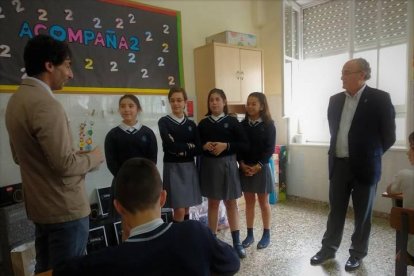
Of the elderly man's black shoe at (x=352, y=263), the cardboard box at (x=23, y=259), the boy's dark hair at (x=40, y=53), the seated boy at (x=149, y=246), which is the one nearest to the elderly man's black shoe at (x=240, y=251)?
the elderly man's black shoe at (x=352, y=263)

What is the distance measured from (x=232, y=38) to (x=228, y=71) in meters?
0.41

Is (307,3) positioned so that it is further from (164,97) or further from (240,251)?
(240,251)

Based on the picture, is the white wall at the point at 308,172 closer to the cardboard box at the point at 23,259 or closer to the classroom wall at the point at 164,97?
the classroom wall at the point at 164,97

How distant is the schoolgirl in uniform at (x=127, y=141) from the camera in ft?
6.81

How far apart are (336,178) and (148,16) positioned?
2392 millimetres

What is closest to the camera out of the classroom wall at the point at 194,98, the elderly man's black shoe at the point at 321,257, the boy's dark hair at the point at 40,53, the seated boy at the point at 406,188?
the boy's dark hair at the point at 40,53

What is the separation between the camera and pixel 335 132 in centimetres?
216

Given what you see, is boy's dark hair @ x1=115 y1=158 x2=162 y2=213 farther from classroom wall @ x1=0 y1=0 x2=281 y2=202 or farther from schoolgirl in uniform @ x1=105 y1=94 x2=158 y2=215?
classroom wall @ x1=0 y1=0 x2=281 y2=202

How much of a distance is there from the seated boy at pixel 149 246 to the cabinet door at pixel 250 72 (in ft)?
9.28

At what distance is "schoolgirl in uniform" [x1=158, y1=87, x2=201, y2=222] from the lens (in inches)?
87.7

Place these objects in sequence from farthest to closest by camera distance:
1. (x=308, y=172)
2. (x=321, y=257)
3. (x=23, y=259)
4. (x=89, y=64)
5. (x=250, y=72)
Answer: (x=308, y=172), (x=250, y=72), (x=89, y=64), (x=321, y=257), (x=23, y=259)

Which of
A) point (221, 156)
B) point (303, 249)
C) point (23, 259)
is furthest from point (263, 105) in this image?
point (23, 259)

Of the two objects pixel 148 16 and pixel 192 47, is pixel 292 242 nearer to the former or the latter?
pixel 192 47

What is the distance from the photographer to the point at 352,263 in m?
2.12
